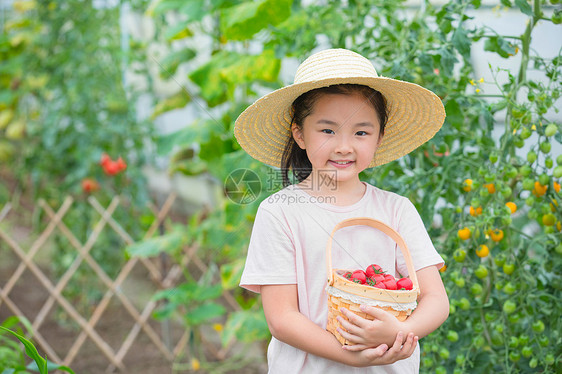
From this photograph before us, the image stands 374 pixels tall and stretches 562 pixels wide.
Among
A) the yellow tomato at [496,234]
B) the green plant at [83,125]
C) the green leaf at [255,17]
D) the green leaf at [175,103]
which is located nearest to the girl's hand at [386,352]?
the yellow tomato at [496,234]

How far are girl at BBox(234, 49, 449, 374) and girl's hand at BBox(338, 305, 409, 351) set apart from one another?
0.12ft

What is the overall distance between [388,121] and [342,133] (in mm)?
186

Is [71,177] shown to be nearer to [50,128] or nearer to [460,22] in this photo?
[50,128]

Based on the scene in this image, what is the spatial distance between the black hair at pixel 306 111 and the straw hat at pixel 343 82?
0.5 inches

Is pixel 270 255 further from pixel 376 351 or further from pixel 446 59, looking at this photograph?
pixel 446 59

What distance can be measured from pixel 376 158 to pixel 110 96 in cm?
210

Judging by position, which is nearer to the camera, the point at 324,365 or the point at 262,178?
the point at 324,365

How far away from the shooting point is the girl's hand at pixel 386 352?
824 mm

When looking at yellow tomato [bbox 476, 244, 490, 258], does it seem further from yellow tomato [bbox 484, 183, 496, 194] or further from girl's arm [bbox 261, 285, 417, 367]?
girl's arm [bbox 261, 285, 417, 367]

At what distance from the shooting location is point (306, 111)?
96 centimetres

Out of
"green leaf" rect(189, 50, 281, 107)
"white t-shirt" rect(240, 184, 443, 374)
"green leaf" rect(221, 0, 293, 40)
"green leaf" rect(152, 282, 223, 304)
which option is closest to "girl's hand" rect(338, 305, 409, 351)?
"white t-shirt" rect(240, 184, 443, 374)

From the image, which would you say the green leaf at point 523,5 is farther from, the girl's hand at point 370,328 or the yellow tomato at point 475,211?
the girl's hand at point 370,328

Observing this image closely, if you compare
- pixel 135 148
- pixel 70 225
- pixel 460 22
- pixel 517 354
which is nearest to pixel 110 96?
pixel 135 148

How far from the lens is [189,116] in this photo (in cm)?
430
